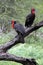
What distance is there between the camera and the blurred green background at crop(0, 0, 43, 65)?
7.13 meters

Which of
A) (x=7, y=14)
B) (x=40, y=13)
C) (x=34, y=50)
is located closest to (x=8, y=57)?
(x=34, y=50)

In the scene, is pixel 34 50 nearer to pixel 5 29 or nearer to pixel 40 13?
pixel 40 13

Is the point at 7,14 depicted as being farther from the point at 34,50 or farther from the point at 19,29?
the point at 19,29

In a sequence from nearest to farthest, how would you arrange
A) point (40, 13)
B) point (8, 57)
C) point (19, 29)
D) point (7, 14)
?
point (8, 57), point (19, 29), point (40, 13), point (7, 14)

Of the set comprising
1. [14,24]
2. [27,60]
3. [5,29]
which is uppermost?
[27,60]

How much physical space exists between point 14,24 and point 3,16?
2763 millimetres

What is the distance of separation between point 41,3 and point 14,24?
3271mm

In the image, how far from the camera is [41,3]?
8516 millimetres

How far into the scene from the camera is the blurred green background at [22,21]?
23.4ft

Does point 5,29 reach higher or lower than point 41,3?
lower

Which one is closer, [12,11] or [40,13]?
[40,13]

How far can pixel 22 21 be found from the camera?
8.66 m

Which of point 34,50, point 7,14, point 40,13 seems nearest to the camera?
point 34,50

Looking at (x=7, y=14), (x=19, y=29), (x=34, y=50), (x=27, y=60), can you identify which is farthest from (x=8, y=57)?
(x=7, y=14)
